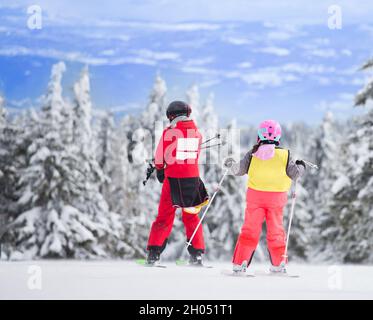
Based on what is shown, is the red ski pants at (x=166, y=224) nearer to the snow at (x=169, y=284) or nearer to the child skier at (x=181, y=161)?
the child skier at (x=181, y=161)

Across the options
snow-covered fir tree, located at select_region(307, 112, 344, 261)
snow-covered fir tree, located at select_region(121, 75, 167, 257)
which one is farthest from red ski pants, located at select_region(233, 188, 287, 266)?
snow-covered fir tree, located at select_region(307, 112, 344, 261)

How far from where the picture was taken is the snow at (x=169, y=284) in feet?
19.2

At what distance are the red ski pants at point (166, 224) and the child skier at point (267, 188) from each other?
0.79 metres

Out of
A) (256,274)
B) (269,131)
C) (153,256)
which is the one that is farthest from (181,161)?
(256,274)

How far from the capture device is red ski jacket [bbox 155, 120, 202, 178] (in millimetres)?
7984

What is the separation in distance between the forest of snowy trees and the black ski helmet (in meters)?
14.6

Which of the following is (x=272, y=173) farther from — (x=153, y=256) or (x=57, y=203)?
(x=57, y=203)

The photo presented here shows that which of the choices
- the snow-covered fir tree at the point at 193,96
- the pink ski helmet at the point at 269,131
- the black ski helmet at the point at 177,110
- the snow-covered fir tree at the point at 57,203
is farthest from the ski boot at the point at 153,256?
the snow-covered fir tree at the point at 193,96

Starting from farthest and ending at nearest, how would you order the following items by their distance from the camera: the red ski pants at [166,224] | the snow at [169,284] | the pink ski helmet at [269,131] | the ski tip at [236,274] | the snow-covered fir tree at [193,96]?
1. the snow-covered fir tree at [193,96]
2. the red ski pants at [166,224]
3. the pink ski helmet at [269,131]
4. the ski tip at [236,274]
5. the snow at [169,284]

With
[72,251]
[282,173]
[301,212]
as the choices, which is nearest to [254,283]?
[282,173]

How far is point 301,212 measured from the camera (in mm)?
37469

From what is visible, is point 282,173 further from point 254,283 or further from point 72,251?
point 72,251
